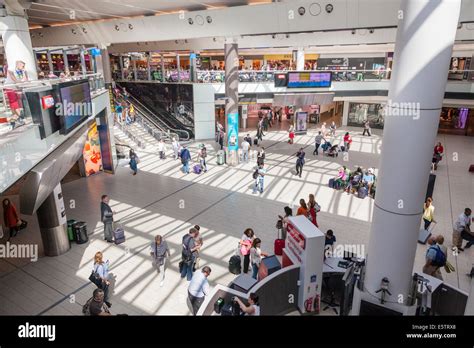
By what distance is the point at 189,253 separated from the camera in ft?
27.7

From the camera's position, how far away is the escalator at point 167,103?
77.7ft

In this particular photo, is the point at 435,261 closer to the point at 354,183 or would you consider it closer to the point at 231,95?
the point at 354,183

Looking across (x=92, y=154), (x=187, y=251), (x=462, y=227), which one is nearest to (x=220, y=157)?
(x=92, y=154)

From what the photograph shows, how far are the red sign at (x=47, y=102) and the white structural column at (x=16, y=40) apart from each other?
625 centimetres

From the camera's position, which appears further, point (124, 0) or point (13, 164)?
point (124, 0)

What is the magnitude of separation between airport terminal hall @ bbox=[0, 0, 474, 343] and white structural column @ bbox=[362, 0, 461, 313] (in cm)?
2

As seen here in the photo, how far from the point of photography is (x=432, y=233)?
11.1 meters

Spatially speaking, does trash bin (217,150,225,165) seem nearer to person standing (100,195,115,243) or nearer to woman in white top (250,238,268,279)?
person standing (100,195,115,243)

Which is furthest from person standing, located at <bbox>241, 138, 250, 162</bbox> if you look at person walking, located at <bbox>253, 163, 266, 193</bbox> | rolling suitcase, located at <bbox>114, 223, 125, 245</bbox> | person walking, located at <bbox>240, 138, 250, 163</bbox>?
rolling suitcase, located at <bbox>114, 223, 125, 245</bbox>

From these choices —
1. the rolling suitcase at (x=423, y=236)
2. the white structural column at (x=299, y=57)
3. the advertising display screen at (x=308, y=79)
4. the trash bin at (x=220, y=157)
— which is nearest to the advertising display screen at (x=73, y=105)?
the trash bin at (x=220, y=157)

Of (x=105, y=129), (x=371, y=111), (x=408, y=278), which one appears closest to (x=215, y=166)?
(x=105, y=129)

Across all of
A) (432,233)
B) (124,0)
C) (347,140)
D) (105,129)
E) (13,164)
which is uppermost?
(124,0)
